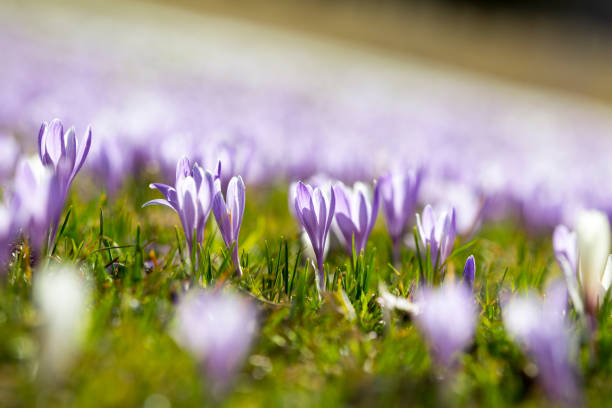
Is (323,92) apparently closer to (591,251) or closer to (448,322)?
(591,251)

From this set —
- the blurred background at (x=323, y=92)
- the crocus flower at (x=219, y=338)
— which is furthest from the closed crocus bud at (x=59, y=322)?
the blurred background at (x=323, y=92)

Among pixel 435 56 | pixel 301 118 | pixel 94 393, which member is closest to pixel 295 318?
pixel 94 393

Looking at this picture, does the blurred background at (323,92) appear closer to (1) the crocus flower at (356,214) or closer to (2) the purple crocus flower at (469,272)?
(1) the crocus flower at (356,214)

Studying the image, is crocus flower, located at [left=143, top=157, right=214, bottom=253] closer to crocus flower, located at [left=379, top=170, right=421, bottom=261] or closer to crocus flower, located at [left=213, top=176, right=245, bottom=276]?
crocus flower, located at [left=213, top=176, right=245, bottom=276]

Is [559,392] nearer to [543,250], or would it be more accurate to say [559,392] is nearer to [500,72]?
[543,250]

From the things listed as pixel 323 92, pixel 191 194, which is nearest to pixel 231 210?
pixel 191 194
